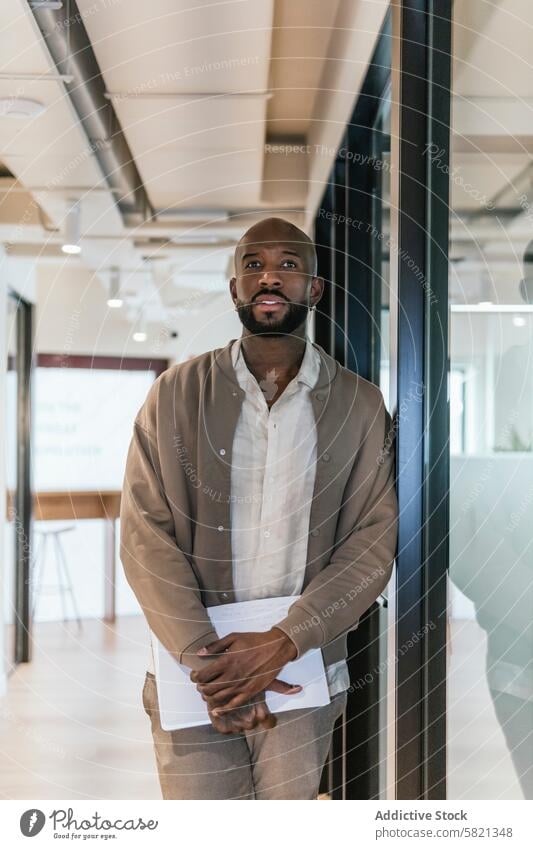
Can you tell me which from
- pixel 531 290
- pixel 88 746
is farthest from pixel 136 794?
pixel 531 290

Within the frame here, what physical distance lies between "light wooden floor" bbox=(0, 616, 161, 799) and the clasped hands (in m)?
1.01

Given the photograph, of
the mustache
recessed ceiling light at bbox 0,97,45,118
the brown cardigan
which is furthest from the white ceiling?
the brown cardigan

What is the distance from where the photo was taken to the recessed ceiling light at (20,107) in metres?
1.72

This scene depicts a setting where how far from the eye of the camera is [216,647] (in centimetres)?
103

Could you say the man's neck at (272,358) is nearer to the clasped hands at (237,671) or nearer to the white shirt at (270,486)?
the white shirt at (270,486)

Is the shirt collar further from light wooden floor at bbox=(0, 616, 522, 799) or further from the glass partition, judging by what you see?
light wooden floor at bbox=(0, 616, 522, 799)

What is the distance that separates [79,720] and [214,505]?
1742 mm

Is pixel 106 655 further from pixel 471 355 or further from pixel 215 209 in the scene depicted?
pixel 471 355

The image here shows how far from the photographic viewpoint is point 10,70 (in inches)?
61.6

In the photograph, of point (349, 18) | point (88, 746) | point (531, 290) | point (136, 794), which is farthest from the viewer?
point (88, 746)

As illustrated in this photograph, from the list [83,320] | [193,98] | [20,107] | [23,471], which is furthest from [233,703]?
[83,320]

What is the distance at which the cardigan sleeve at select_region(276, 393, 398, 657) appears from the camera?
3.36 ft

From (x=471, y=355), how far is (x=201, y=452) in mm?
326

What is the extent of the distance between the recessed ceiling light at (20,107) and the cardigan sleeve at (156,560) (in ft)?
2.99
